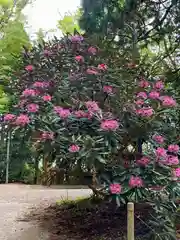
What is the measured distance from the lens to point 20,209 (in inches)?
221

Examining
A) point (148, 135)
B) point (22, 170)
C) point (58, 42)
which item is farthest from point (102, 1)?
point (22, 170)

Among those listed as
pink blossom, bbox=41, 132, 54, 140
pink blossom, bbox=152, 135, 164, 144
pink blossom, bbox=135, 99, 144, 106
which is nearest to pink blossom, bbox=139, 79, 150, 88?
pink blossom, bbox=135, 99, 144, 106

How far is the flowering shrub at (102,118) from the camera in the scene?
3191mm

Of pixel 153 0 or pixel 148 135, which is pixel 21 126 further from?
pixel 153 0

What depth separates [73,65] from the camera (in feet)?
12.9

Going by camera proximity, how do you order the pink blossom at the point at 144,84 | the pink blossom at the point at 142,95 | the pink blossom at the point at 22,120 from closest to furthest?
1. the pink blossom at the point at 22,120
2. the pink blossom at the point at 142,95
3. the pink blossom at the point at 144,84

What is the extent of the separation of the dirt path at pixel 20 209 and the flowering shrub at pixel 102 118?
3.81 ft

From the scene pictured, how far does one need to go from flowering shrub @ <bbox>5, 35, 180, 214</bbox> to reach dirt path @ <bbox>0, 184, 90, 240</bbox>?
3.81 ft

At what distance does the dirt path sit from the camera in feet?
13.3

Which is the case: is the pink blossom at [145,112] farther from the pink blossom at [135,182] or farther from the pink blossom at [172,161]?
the pink blossom at [135,182]

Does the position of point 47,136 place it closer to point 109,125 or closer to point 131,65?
point 109,125

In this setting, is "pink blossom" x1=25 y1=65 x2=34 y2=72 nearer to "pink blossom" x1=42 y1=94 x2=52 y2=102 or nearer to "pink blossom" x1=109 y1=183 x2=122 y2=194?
"pink blossom" x1=42 y1=94 x2=52 y2=102

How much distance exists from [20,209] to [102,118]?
10.1ft

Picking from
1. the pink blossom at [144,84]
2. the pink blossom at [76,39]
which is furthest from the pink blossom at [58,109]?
the pink blossom at [76,39]
